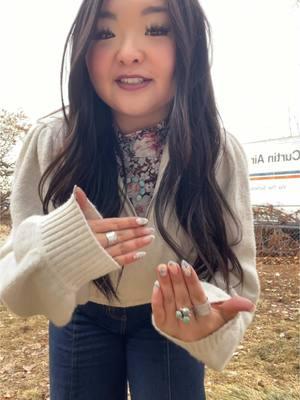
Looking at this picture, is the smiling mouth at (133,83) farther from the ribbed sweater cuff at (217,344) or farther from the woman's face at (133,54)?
the ribbed sweater cuff at (217,344)

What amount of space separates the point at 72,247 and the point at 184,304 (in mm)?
246

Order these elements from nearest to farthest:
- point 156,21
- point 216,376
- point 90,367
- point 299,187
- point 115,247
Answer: point 115,247, point 156,21, point 90,367, point 216,376, point 299,187

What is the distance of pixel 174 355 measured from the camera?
1.07 meters

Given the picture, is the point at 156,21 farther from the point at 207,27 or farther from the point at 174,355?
the point at 174,355

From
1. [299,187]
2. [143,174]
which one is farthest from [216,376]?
[299,187]

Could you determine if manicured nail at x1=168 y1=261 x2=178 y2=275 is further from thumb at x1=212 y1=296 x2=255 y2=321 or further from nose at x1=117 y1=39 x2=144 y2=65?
nose at x1=117 y1=39 x2=144 y2=65

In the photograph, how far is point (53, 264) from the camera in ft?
2.72

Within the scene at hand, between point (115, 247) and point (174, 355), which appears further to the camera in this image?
point (174, 355)

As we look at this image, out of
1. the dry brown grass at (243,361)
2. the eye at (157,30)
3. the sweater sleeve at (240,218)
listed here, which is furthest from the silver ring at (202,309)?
the dry brown grass at (243,361)

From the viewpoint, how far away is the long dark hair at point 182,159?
103 centimetres

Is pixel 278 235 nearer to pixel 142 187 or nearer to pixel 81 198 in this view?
pixel 142 187

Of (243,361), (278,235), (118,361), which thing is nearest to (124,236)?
(118,361)

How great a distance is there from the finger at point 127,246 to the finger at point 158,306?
9 centimetres

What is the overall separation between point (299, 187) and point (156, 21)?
15.3 ft
